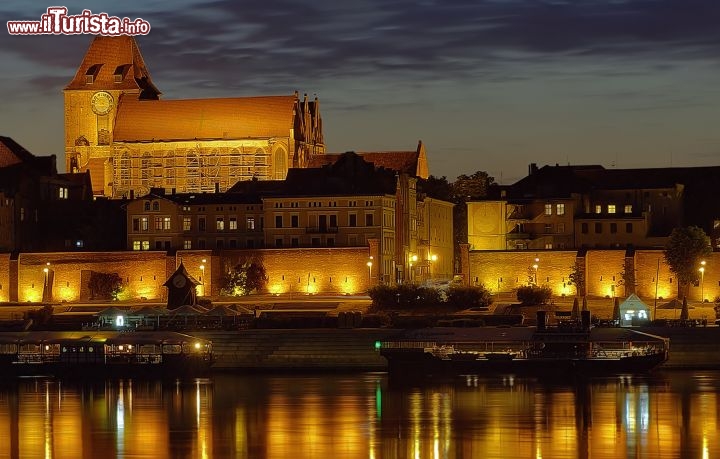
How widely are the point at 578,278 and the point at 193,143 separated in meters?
57.1

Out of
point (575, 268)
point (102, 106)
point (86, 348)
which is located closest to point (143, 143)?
point (102, 106)

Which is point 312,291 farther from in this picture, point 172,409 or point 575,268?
point 172,409

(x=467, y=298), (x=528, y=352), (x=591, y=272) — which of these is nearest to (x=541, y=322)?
(x=528, y=352)

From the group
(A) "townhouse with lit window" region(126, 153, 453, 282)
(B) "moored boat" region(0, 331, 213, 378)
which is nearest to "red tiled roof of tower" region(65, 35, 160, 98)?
(A) "townhouse with lit window" region(126, 153, 453, 282)

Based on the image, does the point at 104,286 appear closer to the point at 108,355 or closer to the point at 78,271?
the point at 78,271

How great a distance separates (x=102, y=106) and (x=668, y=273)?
7213 centimetres

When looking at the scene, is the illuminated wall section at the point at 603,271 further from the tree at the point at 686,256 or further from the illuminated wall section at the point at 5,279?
the illuminated wall section at the point at 5,279

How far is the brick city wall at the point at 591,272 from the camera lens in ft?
368

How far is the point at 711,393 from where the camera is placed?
2500 inches

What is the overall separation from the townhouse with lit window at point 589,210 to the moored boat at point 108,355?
5203 centimetres

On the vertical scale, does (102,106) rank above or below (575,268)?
above

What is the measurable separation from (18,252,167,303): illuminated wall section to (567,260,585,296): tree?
25.9 metres

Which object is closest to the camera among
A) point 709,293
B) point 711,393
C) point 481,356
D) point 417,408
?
point 417,408

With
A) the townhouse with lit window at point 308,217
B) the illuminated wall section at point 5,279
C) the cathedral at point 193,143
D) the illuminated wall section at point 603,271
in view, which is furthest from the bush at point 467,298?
the cathedral at point 193,143
